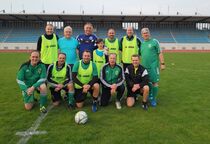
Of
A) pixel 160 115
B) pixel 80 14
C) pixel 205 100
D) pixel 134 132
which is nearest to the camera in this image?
pixel 134 132

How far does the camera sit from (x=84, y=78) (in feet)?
20.2

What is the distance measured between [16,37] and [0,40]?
89.8 inches

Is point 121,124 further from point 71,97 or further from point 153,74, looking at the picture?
point 153,74

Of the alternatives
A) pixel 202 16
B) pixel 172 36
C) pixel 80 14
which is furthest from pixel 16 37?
pixel 202 16

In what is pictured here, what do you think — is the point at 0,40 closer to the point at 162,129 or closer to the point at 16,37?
the point at 16,37

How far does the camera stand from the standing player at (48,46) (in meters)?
6.70

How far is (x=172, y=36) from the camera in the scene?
4425cm

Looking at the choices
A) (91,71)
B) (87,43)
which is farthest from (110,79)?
(87,43)

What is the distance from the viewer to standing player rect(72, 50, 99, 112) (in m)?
6.03

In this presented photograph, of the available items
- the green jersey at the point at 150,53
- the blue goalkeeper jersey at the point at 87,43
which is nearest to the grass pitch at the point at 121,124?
the green jersey at the point at 150,53

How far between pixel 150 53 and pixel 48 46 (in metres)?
2.42

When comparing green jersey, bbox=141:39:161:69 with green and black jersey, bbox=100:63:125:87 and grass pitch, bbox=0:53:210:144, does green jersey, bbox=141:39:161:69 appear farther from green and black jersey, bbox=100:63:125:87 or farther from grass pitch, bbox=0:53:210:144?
grass pitch, bbox=0:53:210:144

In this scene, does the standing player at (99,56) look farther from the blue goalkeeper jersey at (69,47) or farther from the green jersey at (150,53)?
the green jersey at (150,53)

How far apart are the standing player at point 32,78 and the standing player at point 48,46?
2.59 ft
